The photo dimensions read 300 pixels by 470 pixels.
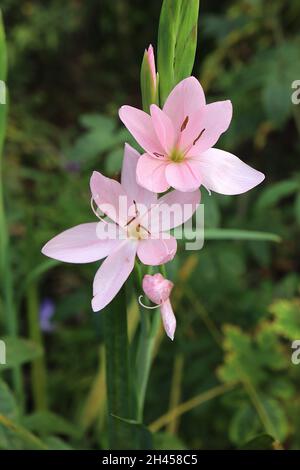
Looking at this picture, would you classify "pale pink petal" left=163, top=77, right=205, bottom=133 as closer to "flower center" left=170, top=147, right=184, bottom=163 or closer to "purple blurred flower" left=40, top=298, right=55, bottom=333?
"flower center" left=170, top=147, right=184, bottom=163

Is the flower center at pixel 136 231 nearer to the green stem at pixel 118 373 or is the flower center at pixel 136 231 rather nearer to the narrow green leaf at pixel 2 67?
the green stem at pixel 118 373

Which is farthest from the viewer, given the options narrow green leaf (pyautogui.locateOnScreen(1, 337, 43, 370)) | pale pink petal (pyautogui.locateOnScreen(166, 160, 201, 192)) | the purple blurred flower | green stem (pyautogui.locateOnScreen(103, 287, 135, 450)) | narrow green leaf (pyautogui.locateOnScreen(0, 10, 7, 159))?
the purple blurred flower

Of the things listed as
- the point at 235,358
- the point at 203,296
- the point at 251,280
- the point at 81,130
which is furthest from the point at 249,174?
the point at 81,130

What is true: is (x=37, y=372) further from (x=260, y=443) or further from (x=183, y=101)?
(x=183, y=101)

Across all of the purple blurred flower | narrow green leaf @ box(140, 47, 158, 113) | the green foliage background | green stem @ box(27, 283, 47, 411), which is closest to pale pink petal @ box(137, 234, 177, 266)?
narrow green leaf @ box(140, 47, 158, 113)

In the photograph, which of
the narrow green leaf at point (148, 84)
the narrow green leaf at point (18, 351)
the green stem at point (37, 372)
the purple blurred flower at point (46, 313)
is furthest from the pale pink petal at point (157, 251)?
the purple blurred flower at point (46, 313)

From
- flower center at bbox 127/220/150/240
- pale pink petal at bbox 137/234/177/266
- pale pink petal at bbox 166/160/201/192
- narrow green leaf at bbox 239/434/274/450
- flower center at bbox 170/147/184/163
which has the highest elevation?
flower center at bbox 170/147/184/163
